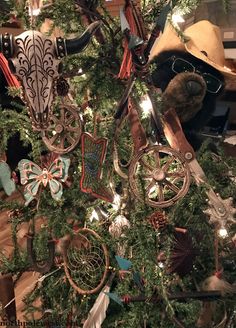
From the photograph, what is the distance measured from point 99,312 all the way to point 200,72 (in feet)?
2.42

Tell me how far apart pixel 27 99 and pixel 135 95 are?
0.69 ft

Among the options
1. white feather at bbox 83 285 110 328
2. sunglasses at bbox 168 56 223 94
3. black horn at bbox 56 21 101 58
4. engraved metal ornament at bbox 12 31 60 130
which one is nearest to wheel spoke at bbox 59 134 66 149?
engraved metal ornament at bbox 12 31 60 130

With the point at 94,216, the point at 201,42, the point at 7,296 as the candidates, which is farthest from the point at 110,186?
the point at 201,42

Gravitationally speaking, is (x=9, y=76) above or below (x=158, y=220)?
above

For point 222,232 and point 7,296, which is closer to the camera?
point 222,232

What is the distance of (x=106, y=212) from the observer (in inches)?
35.6

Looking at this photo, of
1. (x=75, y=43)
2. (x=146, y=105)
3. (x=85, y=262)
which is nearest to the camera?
(x=75, y=43)

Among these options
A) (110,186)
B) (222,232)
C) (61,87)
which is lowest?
Result: (222,232)

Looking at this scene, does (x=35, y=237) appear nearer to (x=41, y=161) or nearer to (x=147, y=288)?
(x=41, y=161)

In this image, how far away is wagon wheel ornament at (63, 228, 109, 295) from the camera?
2.76 feet

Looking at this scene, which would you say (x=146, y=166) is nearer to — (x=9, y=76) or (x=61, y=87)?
(x=61, y=87)

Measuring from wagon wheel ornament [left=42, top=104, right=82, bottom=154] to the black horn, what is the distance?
0.49 feet

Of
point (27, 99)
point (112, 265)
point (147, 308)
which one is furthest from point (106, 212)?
point (27, 99)

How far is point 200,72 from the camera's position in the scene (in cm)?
115
